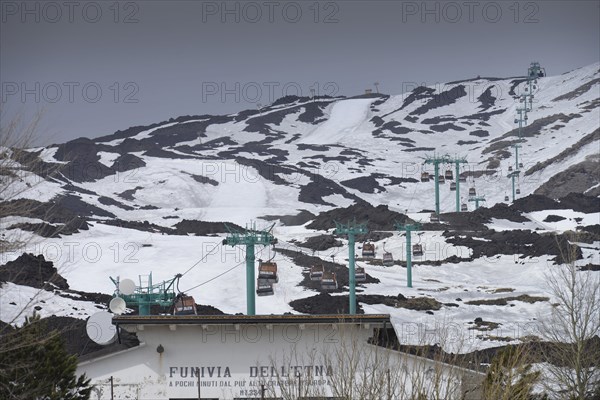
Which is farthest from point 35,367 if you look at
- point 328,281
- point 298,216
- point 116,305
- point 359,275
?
point 298,216

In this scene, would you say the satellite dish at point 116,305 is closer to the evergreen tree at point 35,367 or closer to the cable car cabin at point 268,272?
the evergreen tree at point 35,367

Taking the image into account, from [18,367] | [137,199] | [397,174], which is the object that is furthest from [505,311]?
[397,174]

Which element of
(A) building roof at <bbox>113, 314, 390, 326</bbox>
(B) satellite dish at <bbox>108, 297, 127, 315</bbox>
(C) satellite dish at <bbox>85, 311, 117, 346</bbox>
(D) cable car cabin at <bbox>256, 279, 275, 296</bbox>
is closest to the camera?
(A) building roof at <bbox>113, 314, 390, 326</bbox>

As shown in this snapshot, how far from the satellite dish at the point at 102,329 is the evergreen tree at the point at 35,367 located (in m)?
4.64

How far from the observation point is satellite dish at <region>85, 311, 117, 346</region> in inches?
921

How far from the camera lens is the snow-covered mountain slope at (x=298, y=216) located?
57750 mm

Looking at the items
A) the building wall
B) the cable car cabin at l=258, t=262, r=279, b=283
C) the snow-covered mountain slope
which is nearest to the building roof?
the building wall

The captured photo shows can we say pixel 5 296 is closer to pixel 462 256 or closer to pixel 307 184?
pixel 462 256

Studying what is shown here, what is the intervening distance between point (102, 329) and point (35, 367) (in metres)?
6.05

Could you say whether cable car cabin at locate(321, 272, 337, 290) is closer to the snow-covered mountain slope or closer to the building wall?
the snow-covered mountain slope

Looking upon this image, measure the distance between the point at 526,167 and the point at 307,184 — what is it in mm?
36919

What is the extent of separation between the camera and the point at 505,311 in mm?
58312

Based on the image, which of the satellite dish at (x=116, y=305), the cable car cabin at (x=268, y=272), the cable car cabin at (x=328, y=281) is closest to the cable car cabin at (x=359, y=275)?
the cable car cabin at (x=328, y=281)

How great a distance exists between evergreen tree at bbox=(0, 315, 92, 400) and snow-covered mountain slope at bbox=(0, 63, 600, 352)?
5.88 ft
